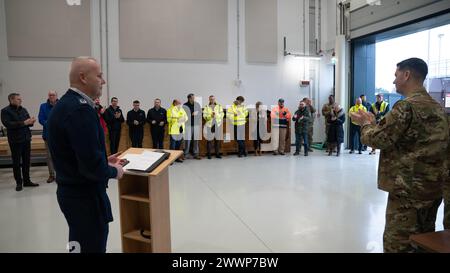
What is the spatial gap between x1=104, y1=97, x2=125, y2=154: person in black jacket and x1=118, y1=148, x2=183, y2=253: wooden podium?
5.38m

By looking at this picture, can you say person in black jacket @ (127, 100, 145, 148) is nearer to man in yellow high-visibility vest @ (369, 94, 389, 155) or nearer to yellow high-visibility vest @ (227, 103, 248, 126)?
yellow high-visibility vest @ (227, 103, 248, 126)

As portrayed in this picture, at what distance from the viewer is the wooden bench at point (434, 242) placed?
1350mm

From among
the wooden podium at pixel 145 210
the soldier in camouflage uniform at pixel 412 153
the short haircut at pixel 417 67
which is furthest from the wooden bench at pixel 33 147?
the short haircut at pixel 417 67

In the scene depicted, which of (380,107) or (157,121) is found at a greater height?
(380,107)

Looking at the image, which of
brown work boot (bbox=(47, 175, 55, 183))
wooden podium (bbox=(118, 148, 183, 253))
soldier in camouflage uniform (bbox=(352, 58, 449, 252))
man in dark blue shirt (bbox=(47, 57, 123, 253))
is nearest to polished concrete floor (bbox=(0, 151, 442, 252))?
brown work boot (bbox=(47, 175, 55, 183))

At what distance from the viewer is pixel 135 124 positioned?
7793mm

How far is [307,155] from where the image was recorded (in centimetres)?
855

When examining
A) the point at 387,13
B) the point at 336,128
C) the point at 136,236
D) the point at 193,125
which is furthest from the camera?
the point at 336,128

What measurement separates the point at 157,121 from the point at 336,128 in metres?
4.61

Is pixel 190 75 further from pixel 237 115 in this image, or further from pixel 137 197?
pixel 137 197

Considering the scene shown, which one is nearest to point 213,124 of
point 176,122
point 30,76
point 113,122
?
point 176,122

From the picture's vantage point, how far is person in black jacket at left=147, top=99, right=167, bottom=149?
26.0 feet

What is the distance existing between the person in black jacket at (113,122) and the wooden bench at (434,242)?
7078 mm
